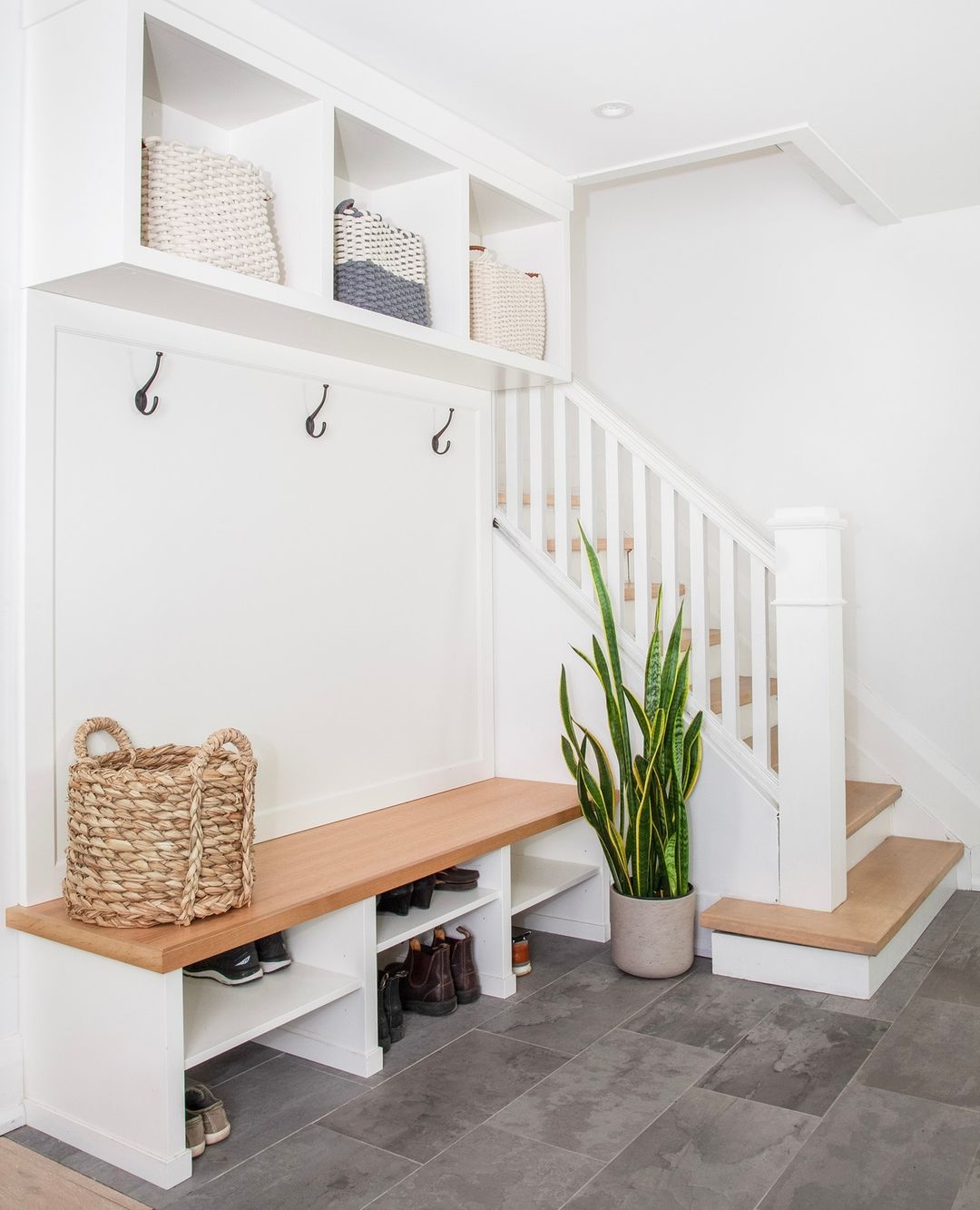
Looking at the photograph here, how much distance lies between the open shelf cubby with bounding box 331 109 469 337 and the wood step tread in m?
1.88

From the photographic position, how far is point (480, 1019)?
2586 millimetres

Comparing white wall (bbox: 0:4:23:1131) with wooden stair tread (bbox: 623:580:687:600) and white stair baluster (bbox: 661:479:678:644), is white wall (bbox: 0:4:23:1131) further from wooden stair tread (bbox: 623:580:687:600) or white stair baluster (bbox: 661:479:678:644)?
wooden stair tread (bbox: 623:580:687:600)

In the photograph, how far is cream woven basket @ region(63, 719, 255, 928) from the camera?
1930 mm

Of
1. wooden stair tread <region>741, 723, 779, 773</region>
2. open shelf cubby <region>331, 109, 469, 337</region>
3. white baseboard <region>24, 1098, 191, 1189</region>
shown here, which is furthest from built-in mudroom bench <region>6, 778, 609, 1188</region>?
open shelf cubby <region>331, 109, 469, 337</region>

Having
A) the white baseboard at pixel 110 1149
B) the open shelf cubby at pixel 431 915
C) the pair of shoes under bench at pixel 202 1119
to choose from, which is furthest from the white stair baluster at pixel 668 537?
the white baseboard at pixel 110 1149

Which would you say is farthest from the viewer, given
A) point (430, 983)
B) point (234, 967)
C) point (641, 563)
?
point (641, 563)

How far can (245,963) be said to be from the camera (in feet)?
7.31

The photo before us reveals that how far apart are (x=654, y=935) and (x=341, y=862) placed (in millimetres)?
917

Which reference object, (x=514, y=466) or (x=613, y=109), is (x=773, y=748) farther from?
(x=613, y=109)

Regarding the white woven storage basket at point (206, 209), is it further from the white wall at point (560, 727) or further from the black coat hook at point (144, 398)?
the white wall at point (560, 727)

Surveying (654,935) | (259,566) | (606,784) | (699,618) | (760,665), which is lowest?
(654,935)

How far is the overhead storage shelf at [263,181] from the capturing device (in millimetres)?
1977

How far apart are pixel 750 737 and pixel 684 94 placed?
1887mm

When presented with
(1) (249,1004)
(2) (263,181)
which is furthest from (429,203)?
(1) (249,1004)
